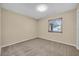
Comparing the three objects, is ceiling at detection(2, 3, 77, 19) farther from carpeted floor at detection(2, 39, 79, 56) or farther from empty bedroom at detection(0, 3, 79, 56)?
carpeted floor at detection(2, 39, 79, 56)

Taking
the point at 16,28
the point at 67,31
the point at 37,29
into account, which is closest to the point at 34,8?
the point at 37,29

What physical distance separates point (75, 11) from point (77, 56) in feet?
3.01

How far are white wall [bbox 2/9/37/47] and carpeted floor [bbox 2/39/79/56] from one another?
0.11 metres

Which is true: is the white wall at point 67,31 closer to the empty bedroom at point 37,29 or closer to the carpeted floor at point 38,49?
the empty bedroom at point 37,29

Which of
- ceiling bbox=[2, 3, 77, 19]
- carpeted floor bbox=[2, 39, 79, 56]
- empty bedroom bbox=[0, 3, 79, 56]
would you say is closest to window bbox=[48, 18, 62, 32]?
empty bedroom bbox=[0, 3, 79, 56]

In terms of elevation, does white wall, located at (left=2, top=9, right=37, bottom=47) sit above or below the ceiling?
below

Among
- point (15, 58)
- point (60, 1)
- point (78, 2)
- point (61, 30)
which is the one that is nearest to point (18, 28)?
point (15, 58)

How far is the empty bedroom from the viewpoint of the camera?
1.53 m

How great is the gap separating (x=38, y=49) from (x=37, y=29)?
44 cm

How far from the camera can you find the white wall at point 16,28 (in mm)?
1521

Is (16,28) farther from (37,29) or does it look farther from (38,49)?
(38,49)

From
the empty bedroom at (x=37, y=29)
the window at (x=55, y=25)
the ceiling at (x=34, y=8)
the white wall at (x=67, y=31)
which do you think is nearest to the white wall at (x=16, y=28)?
the empty bedroom at (x=37, y=29)

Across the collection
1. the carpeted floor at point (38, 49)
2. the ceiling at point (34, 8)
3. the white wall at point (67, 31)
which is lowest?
the carpeted floor at point (38, 49)

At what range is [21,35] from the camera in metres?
1.65
